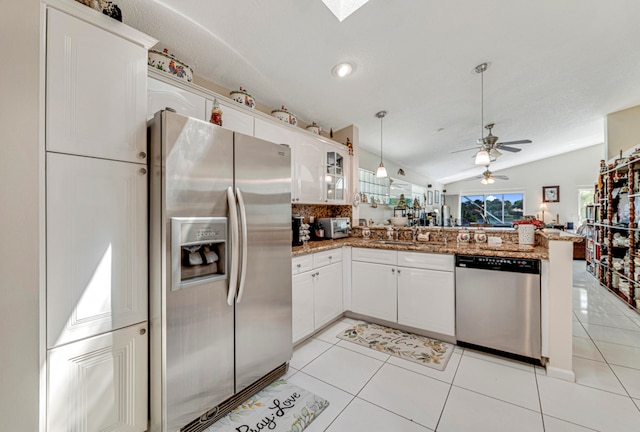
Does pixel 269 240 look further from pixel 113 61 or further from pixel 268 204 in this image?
pixel 113 61

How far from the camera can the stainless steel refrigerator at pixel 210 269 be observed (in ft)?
4.34

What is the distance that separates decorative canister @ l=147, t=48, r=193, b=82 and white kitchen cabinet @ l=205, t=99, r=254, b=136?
0.74ft

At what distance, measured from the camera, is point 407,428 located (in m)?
1.48

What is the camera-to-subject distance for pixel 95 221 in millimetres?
1204

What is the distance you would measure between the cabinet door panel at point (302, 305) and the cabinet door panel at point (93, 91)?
154 cm

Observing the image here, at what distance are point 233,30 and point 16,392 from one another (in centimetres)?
226

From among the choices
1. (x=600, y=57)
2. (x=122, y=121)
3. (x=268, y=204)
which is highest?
(x=600, y=57)

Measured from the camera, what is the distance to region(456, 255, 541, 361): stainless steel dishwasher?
2035 millimetres

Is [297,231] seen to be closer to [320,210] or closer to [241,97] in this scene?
[320,210]

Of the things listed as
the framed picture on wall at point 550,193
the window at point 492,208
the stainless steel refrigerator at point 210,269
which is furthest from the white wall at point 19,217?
the framed picture on wall at point 550,193

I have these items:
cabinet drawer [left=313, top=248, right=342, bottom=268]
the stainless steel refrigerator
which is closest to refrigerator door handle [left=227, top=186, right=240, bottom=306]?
the stainless steel refrigerator

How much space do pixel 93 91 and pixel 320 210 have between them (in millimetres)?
2683

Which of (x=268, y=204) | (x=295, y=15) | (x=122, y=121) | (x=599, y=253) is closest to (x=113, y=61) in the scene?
(x=122, y=121)

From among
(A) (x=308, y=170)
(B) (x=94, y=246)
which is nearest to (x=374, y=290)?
(A) (x=308, y=170)
